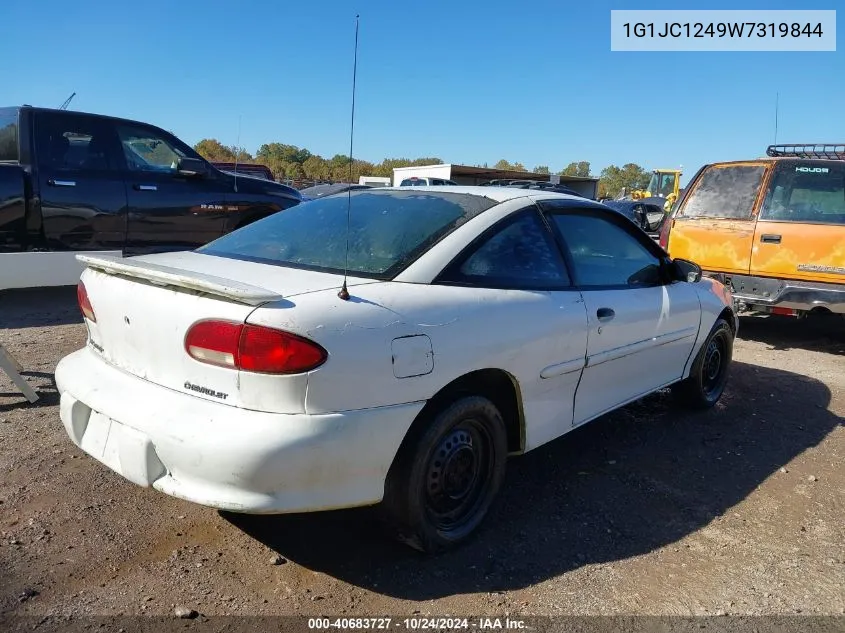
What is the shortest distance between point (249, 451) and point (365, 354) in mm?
492

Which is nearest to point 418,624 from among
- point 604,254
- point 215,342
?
point 215,342

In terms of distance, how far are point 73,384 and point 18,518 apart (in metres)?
0.63

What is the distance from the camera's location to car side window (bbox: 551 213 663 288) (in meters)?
3.44

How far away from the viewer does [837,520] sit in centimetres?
323

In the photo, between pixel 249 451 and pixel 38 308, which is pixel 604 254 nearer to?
pixel 249 451

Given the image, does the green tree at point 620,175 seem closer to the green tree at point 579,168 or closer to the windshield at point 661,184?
the green tree at point 579,168

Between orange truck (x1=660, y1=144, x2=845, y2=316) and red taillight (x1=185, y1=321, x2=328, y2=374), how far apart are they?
5.48 m

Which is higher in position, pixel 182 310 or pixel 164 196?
pixel 164 196

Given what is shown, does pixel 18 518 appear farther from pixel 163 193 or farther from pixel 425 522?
pixel 163 193

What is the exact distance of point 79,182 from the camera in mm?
6477

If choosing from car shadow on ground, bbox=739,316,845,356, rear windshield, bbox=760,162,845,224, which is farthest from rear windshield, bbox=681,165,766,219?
car shadow on ground, bbox=739,316,845,356

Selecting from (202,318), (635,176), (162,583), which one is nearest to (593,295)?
(202,318)

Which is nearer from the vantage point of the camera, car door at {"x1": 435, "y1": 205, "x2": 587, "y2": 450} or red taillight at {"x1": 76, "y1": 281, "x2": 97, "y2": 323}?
car door at {"x1": 435, "y1": 205, "x2": 587, "y2": 450}

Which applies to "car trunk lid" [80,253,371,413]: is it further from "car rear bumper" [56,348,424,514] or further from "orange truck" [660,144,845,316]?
"orange truck" [660,144,845,316]
